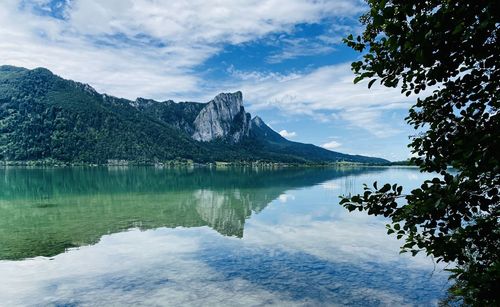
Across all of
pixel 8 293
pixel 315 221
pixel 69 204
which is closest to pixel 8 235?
pixel 8 293

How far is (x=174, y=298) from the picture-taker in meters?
21.0

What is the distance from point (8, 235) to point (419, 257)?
38.5 m

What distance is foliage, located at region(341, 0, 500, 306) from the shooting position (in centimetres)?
466

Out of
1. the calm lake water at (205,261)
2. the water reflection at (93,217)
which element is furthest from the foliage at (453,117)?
the water reflection at (93,217)

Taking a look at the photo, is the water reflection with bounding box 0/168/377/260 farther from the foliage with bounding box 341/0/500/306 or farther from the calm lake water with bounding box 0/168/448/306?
A: the foliage with bounding box 341/0/500/306

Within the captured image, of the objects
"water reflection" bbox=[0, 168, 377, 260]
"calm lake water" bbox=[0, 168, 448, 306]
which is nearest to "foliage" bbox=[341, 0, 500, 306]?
"calm lake water" bbox=[0, 168, 448, 306]

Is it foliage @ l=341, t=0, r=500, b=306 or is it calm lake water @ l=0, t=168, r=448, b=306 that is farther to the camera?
calm lake water @ l=0, t=168, r=448, b=306

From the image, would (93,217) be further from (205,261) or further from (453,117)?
(453,117)

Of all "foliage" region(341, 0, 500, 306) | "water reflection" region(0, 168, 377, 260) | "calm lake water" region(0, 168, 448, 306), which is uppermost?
"foliage" region(341, 0, 500, 306)

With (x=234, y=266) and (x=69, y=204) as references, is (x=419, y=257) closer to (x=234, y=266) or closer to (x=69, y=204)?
(x=234, y=266)

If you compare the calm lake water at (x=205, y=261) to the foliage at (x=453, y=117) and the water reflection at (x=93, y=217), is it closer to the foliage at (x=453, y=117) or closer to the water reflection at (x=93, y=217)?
the water reflection at (x=93, y=217)

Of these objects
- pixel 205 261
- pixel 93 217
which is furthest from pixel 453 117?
pixel 93 217

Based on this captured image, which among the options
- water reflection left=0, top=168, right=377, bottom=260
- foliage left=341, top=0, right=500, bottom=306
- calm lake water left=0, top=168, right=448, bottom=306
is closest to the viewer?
foliage left=341, top=0, right=500, bottom=306

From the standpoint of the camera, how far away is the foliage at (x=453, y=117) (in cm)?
466
